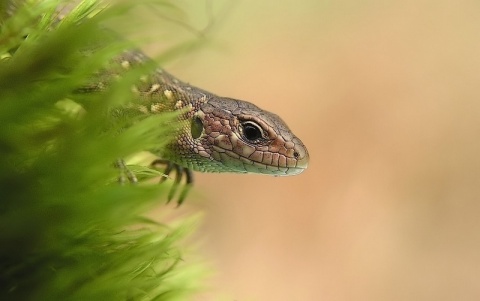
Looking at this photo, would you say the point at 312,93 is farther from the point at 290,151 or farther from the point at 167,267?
the point at 167,267

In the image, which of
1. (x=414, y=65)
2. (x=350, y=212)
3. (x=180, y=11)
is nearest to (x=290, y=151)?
(x=180, y=11)

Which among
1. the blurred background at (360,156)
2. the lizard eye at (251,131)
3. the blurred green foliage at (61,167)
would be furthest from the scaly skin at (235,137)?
the blurred background at (360,156)

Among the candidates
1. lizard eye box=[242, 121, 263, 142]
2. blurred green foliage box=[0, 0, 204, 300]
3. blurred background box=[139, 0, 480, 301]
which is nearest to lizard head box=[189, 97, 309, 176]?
lizard eye box=[242, 121, 263, 142]

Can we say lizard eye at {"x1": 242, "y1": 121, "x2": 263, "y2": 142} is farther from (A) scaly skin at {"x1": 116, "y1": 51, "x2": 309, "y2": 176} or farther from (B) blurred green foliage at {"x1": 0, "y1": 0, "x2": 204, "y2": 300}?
(B) blurred green foliage at {"x1": 0, "y1": 0, "x2": 204, "y2": 300}

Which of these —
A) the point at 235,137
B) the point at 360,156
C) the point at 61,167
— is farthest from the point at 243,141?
the point at 360,156

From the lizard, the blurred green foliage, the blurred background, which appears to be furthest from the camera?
the blurred background

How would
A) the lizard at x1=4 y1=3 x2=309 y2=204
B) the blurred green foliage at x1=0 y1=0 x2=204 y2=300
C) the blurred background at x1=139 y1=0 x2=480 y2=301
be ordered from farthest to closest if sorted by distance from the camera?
the blurred background at x1=139 y1=0 x2=480 y2=301 < the lizard at x1=4 y1=3 x2=309 y2=204 < the blurred green foliage at x1=0 y1=0 x2=204 y2=300

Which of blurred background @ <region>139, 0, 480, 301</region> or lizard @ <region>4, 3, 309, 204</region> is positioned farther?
blurred background @ <region>139, 0, 480, 301</region>
